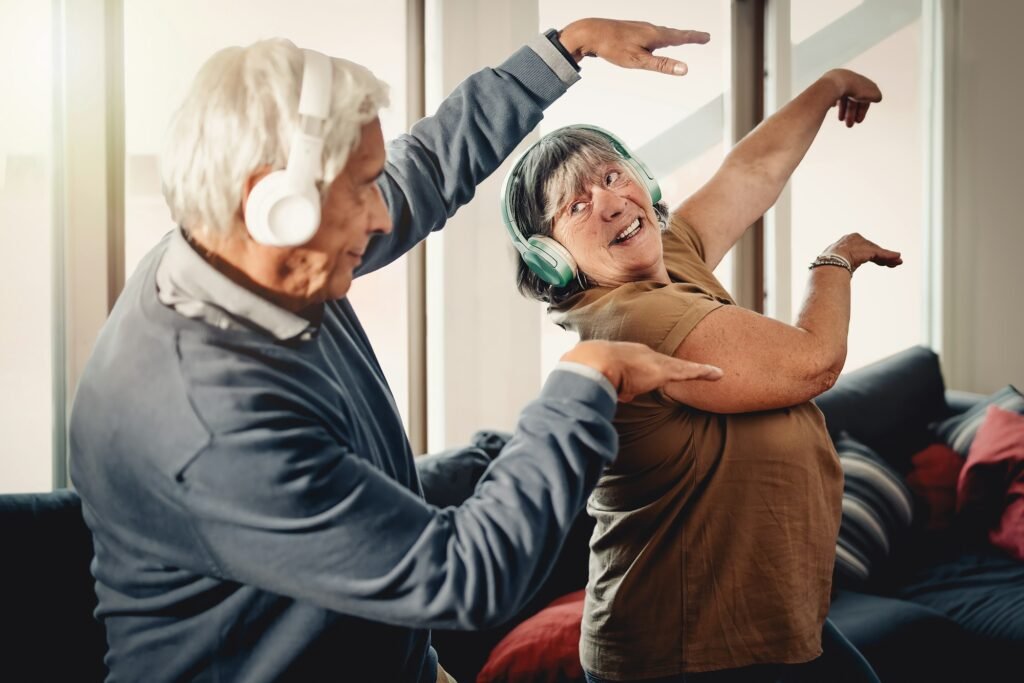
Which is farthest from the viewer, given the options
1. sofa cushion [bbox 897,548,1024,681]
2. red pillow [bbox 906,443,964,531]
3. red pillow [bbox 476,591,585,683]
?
red pillow [bbox 906,443,964,531]

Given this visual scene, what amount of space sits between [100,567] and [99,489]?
10cm

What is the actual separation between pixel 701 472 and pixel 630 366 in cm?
36

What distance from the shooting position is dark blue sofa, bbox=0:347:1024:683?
5.17 feet

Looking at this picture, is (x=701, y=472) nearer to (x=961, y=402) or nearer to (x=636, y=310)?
(x=636, y=310)

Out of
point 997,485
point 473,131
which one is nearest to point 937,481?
point 997,485

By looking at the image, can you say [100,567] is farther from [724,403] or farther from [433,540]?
[724,403]

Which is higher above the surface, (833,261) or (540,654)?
(833,261)

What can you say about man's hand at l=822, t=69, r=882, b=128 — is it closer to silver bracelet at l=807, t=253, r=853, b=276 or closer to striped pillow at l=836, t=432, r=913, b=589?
silver bracelet at l=807, t=253, r=853, b=276

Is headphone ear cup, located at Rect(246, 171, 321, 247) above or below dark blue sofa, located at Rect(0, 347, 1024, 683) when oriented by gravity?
above

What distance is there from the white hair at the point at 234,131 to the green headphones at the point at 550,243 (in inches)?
20.0

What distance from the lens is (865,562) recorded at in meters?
2.70

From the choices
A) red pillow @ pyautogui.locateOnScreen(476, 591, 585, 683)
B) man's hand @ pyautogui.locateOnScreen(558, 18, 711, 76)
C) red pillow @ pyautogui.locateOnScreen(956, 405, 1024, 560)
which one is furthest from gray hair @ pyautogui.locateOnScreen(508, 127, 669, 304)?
red pillow @ pyautogui.locateOnScreen(956, 405, 1024, 560)

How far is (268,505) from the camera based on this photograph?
0.72 m

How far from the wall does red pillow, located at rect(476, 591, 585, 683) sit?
279cm
